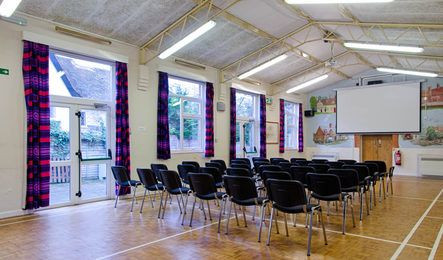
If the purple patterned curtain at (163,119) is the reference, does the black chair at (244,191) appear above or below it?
below

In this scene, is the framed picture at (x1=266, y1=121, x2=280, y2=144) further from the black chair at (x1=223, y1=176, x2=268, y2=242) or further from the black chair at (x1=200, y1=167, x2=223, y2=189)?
the black chair at (x1=223, y1=176, x2=268, y2=242)

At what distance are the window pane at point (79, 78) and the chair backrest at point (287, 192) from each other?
4.66 metres

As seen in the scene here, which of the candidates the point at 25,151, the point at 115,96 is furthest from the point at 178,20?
the point at 25,151

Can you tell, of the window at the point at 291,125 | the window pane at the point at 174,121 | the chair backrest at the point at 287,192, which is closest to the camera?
the chair backrest at the point at 287,192

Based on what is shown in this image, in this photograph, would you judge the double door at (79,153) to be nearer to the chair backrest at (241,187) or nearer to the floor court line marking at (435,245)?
the chair backrest at (241,187)

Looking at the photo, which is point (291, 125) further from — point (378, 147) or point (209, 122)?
point (209, 122)

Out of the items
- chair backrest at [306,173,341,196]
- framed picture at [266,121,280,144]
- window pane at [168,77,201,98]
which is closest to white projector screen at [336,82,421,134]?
framed picture at [266,121,280,144]

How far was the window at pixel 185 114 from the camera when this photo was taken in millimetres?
8656

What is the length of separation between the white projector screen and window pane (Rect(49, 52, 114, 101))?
31.5ft

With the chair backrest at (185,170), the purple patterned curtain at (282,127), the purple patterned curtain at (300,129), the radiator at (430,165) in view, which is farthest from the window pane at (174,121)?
→ the radiator at (430,165)

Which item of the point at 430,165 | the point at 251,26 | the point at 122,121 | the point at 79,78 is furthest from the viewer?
the point at 430,165

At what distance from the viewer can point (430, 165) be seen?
11.4 m

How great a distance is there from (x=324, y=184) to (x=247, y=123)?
7.08 m

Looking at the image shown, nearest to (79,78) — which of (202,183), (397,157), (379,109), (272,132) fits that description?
(202,183)
